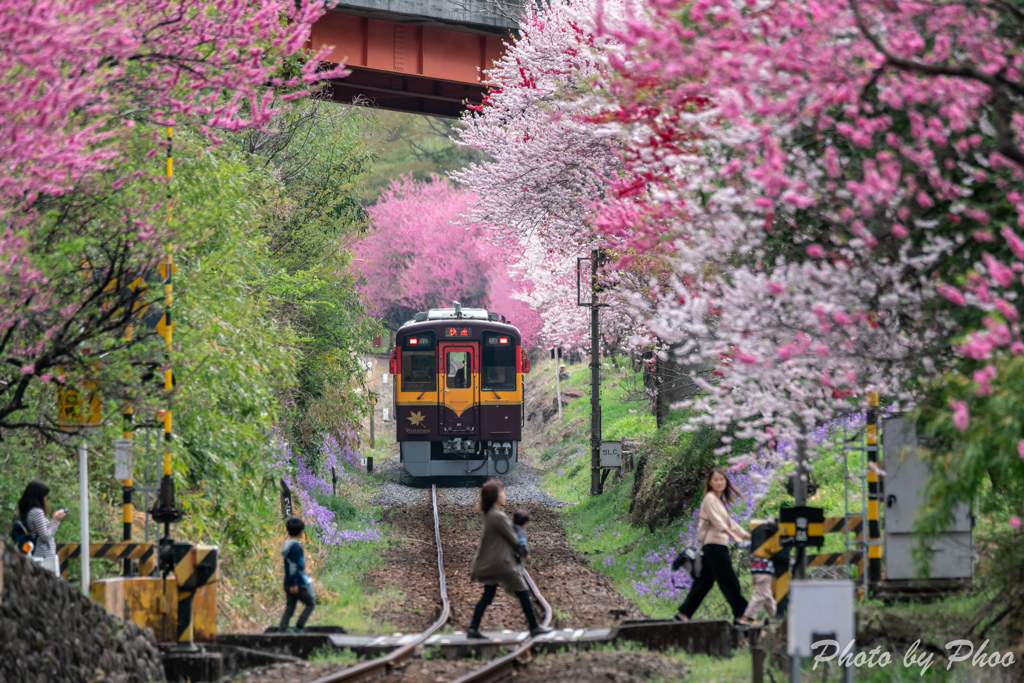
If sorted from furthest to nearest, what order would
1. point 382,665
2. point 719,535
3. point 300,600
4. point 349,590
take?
point 349,590, point 300,600, point 719,535, point 382,665

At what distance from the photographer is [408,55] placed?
66.9ft

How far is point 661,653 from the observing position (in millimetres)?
8820

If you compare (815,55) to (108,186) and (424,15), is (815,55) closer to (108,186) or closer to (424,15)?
(108,186)

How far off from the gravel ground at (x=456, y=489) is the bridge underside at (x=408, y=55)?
7512 millimetres

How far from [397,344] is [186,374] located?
1226 cm

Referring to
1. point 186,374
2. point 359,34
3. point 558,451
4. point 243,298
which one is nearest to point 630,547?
point 243,298

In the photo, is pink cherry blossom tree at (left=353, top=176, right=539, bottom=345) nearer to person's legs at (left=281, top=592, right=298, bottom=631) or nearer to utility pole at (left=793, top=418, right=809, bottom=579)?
person's legs at (left=281, top=592, right=298, bottom=631)

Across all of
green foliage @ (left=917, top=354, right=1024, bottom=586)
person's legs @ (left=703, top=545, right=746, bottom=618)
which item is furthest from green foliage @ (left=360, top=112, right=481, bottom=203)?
green foliage @ (left=917, top=354, right=1024, bottom=586)

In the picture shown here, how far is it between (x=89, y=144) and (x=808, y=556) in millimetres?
6243

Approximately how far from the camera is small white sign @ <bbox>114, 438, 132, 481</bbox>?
8.86 metres

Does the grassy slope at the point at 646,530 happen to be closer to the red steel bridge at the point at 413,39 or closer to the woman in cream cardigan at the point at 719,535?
the woman in cream cardigan at the point at 719,535

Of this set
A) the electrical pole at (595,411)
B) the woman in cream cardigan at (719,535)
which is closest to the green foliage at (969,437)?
the woman in cream cardigan at (719,535)

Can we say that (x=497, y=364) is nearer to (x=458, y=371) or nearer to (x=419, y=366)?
(x=458, y=371)

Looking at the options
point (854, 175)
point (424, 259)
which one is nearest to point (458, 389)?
point (854, 175)
